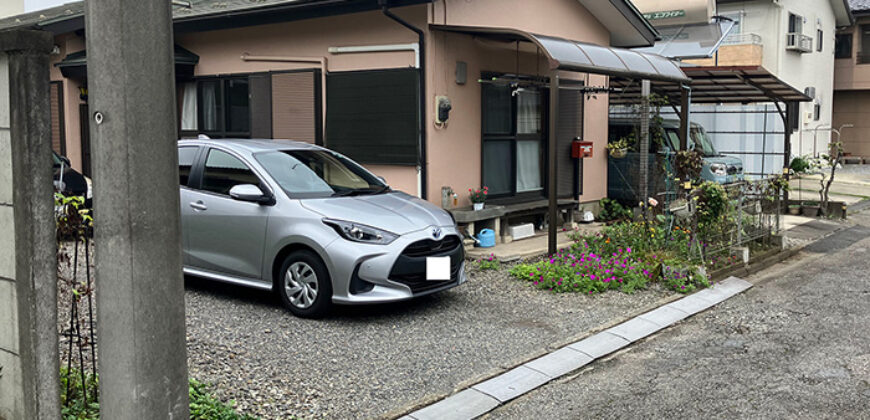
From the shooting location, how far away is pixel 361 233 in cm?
654

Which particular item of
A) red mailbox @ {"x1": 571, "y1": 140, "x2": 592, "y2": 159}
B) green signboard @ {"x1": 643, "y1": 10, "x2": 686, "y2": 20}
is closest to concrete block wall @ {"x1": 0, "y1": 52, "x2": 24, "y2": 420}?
red mailbox @ {"x1": 571, "y1": 140, "x2": 592, "y2": 159}

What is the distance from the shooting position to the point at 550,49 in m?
8.62

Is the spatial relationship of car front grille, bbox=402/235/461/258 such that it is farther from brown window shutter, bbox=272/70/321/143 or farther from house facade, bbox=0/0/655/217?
brown window shutter, bbox=272/70/321/143

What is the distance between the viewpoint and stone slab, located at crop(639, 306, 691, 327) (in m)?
6.92

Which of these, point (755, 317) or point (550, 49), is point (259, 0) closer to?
point (550, 49)

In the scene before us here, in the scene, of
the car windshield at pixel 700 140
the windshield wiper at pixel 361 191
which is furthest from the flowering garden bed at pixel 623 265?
the car windshield at pixel 700 140

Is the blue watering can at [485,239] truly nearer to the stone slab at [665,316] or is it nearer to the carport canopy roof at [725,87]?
the stone slab at [665,316]

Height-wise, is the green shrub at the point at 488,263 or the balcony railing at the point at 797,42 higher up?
the balcony railing at the point at 797,42

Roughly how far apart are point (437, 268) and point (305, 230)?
48.7 inches

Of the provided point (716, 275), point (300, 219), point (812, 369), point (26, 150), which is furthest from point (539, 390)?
point (716, 275)

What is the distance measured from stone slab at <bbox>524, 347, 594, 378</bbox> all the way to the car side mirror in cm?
292

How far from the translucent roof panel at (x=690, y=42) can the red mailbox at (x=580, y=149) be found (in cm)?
536

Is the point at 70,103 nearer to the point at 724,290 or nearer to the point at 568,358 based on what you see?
the point at 568,358

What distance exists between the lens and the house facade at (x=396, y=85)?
9.73 meters
